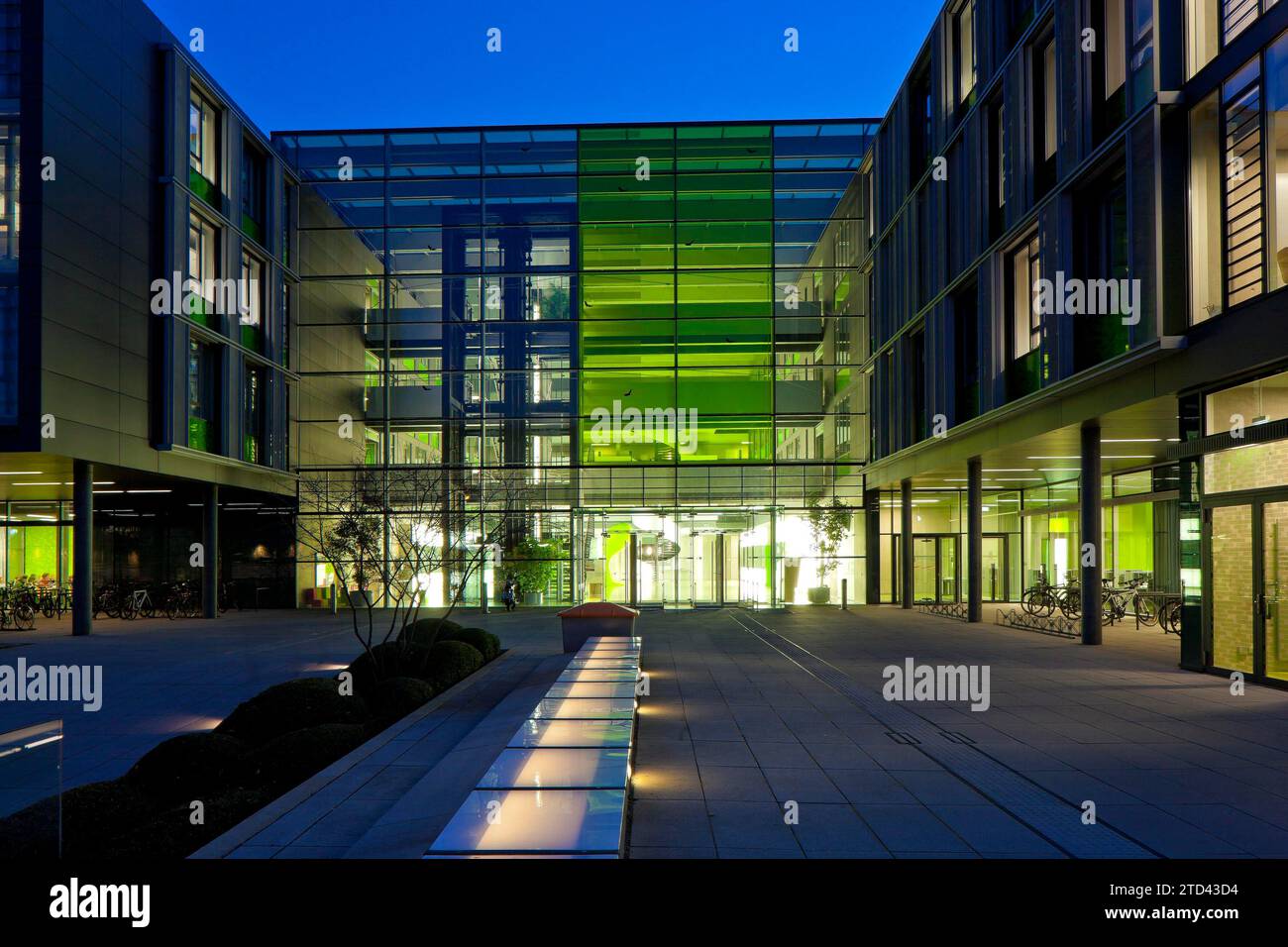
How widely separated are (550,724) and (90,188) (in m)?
20.8

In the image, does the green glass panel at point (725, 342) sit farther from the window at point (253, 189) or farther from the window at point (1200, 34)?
the window at point (1200, 34)

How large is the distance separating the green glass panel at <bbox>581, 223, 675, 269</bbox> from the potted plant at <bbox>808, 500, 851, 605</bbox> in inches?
390

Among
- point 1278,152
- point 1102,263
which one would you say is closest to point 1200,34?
point 1278,152

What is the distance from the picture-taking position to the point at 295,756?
9.09m

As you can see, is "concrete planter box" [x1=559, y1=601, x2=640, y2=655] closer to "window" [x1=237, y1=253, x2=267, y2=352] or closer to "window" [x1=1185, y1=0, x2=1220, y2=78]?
"window" [x1=1185, y1=0, x2=1220, y2=78]

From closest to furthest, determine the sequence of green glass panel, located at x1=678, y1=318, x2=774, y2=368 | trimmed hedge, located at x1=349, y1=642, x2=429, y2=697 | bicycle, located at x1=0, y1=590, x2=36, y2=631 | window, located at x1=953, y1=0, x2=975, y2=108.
Answer: 1. trimmed hedge, located at x1=349, y1=642, x2=429, y2=697
2. window, located at x1=953, y1=0, x2=975, y2=108
3. bicycle, located at x1=0, y1=590, x2=36, y2=631
4. green glass panel, located at x1=678, y1=318, x2=774, y2=368

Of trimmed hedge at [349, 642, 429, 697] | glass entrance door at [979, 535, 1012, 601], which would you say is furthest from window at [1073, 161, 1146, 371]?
glass entrance door at [979, 535, 1012, 601]

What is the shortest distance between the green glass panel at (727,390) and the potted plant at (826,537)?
390 cm

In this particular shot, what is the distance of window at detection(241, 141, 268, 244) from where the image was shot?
31078 mm

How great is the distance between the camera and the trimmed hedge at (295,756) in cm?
883

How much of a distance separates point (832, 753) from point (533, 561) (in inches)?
964

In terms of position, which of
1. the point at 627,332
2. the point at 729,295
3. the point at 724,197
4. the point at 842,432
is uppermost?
the point at 724,197

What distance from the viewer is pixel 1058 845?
6020 millimetres

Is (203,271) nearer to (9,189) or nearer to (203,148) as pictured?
(203,148)
